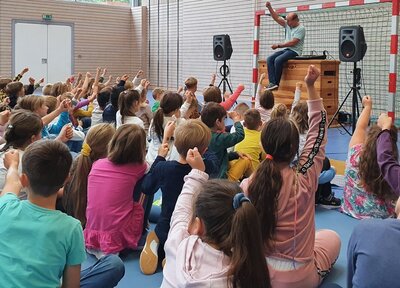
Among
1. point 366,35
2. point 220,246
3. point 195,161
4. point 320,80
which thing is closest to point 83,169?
point 195,161

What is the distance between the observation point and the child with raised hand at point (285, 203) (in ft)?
6.44

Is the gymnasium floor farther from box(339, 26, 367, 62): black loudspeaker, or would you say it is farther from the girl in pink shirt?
box(339, 26, 367, 62): black loudspeaker

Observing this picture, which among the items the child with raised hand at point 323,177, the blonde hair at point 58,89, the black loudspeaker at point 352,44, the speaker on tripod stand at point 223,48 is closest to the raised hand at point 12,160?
the child with raised hand at point 323,177

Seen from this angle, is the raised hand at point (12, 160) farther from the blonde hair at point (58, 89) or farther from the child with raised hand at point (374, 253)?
the blonde hair at point (58, 89)

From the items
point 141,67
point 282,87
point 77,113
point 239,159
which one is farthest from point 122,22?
point 239,159

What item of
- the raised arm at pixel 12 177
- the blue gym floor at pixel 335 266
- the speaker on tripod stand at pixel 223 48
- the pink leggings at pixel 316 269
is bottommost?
the blue gym floor at pixel 335 266

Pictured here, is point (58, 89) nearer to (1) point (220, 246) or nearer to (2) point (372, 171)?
(2) point (372, 171)

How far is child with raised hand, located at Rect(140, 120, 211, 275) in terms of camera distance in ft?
8.20

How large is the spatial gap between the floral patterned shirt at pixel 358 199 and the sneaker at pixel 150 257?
152 centimetres

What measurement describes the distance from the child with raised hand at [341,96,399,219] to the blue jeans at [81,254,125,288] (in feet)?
5.81

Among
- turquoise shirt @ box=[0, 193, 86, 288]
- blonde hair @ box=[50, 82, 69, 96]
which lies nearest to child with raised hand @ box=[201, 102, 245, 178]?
turquoise shirt @ box=[0, 193, 86, 288]

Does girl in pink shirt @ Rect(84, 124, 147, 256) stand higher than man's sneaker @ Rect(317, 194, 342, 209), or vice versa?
Result: girl in pink shirt @ Rect(84, 124, 147, 256)

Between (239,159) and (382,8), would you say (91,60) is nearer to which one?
(382,8)

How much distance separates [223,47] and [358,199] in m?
6.48
